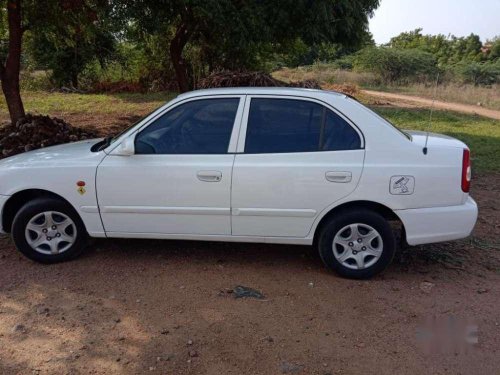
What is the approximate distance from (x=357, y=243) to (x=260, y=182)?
3.20 feet

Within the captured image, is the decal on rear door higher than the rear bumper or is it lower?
higher

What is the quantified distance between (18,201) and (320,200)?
8.97 ft

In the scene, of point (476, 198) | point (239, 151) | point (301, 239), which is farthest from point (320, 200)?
point (476, 198)

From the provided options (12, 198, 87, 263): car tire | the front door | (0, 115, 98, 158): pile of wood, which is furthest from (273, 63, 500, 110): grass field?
(12, 198, 87, 263): car tire

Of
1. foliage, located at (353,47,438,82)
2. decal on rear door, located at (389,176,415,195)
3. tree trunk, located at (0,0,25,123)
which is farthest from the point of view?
foliage, located at (353,47,438,82)

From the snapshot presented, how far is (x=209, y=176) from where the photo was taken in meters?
4.19

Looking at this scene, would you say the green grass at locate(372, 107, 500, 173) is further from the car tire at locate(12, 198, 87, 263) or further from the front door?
the car tire at locate(12, 198, 87, 263)

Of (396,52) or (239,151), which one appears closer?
(239,151)

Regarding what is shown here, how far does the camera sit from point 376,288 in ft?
13.8

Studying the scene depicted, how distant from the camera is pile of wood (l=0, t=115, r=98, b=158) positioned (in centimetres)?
837

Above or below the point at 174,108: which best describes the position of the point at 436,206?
below

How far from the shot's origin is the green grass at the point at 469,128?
29.7 feet

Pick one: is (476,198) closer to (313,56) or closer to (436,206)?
(436,206)

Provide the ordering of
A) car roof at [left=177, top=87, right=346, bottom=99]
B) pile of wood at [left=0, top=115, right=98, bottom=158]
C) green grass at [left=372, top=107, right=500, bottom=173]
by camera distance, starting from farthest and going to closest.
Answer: green grass at [left=372, top=107, right=500, bottom=173], pile of wood at [left=0, top=115, right=98, bottom=158], car roof at [left=177, top=87, right=346, bottom=99]
